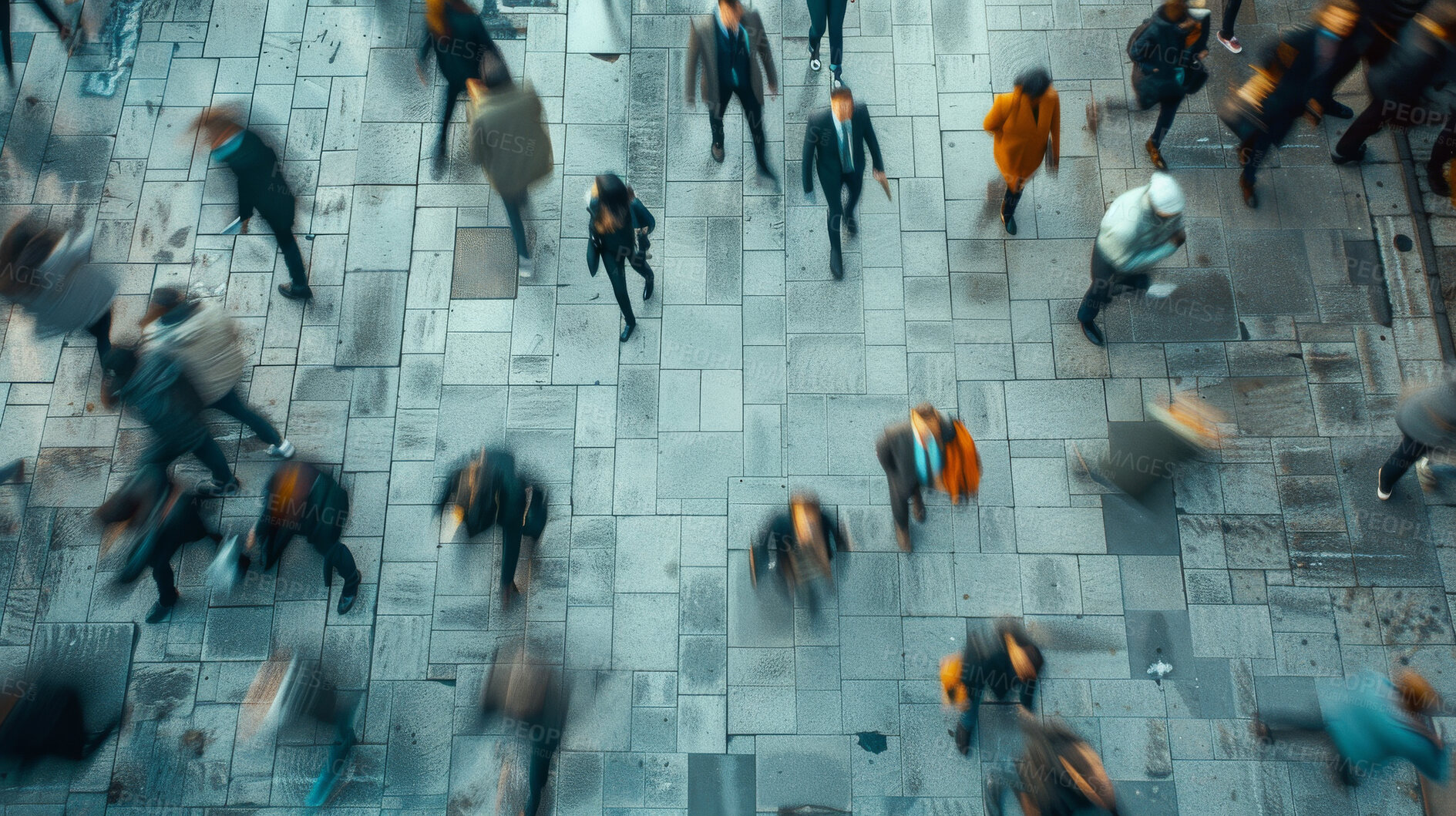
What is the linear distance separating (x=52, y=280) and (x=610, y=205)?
387 cm

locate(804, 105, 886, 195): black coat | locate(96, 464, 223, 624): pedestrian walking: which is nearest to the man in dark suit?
locate(804, 105, 886, 195): black coat

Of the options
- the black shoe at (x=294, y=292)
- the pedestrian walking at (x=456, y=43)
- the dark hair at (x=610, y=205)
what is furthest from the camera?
the black shoe at (x=294, y=292)

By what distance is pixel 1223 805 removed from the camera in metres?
5.64

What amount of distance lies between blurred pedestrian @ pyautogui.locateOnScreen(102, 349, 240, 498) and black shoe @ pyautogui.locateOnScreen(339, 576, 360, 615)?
4.62 ft

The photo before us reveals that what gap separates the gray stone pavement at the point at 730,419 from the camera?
588 centimetres

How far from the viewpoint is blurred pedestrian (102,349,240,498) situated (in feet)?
17.6

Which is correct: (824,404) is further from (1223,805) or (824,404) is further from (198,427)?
(198,427)

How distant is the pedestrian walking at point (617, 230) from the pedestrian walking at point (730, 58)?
112 centimetres

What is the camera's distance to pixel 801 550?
542 cm

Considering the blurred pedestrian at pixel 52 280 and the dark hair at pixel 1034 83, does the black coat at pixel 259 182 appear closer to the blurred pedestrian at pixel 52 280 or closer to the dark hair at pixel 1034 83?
the blurred pedestrian at pixel 52 280

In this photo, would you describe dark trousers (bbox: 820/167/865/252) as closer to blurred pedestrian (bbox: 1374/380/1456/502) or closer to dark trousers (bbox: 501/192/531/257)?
dark trousers (bbox: 501/192/531/257)

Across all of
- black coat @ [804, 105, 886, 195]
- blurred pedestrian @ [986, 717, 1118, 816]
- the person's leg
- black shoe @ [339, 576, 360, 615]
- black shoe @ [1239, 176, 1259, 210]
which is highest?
black coat @ [804, 105, 886, 195]

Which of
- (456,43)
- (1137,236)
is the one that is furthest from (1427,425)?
(456,43)

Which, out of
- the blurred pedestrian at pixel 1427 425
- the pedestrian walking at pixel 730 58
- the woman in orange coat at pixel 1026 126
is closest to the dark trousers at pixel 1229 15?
the woman in orange coat at pixel 1026 126
